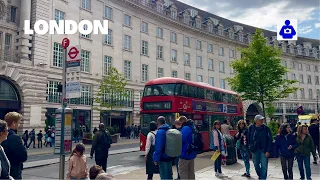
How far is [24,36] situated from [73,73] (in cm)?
2087

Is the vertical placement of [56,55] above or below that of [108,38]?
below

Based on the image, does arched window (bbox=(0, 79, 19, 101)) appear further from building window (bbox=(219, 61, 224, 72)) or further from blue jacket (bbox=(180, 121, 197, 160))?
building window (bbox=(219, 61, 224, 72))

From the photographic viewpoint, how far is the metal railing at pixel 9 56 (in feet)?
83.1

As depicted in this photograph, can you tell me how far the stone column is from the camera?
86.9 ft

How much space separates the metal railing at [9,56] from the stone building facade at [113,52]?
0.08 meters

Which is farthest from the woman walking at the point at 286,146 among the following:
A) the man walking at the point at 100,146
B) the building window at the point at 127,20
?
the building window at the point at 127,20

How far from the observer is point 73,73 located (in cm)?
850

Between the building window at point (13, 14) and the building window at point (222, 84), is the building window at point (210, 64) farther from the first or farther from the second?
the building window at point (13, 14)

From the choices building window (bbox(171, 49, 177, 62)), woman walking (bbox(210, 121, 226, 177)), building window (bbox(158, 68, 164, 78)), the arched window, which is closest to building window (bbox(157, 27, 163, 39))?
building window (bbox(171, 49, 177, 62))

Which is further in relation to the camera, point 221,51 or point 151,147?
point 221,51

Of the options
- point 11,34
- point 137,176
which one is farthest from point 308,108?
point 137,176

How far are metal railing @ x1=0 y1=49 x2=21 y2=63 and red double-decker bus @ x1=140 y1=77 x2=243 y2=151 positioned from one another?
1569 centimetres

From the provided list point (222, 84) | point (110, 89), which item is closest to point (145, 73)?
point (110, 89)

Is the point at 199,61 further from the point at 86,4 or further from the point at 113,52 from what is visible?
the point at 86,4
